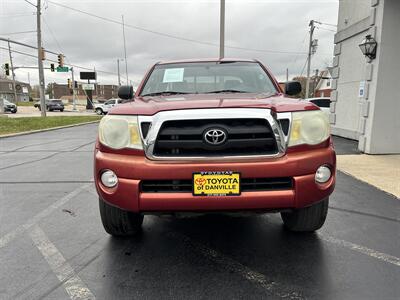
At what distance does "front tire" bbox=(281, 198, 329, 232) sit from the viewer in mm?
3219

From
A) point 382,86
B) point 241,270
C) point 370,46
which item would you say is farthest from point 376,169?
point 241,270

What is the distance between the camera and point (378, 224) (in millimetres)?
3918

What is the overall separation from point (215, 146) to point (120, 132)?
750 millimetres

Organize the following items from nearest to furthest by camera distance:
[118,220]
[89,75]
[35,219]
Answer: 1. [118,220]
2. [35,219]
3. [89,75]

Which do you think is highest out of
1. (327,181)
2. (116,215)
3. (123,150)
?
(123,150)

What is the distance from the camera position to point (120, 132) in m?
2.78

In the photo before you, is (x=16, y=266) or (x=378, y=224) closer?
(x=16, y=266)

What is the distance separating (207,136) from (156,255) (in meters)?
1.23

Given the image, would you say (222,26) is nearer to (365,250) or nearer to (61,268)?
(365,250)

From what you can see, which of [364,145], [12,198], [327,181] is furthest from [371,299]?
[364,145]

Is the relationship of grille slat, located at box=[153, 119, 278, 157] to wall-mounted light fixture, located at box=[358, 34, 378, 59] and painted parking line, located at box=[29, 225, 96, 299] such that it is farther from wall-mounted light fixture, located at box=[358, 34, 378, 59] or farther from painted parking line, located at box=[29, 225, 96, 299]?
wall-mounted light fixture, located at box=[358, 34, 378, 59]

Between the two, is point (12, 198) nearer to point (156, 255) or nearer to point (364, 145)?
point (156, 255)

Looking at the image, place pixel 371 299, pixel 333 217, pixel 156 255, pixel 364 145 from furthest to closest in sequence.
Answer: pixel 364 145, pixel 333 217, pixel 156 255, pixel 371 299

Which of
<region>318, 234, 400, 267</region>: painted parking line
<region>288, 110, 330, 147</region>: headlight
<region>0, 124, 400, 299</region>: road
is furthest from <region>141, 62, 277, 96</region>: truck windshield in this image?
<region>318, 234, 400, 267</region>: painted parking line
